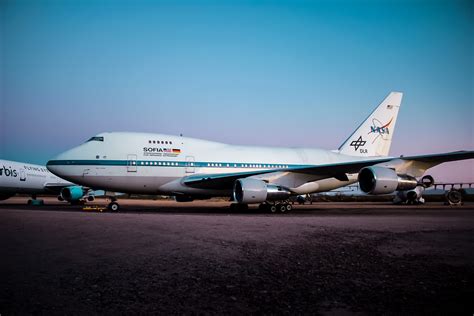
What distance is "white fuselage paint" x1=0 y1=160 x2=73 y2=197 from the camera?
28.2m

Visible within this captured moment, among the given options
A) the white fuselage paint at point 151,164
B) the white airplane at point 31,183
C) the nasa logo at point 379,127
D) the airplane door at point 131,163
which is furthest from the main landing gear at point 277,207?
→ the white airplane at point 31,183

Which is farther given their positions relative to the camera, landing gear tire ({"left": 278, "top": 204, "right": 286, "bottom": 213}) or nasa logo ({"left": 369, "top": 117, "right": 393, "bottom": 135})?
nasa logo ({"left": 369, "top": 117, "right": 393, "bottom": 135})

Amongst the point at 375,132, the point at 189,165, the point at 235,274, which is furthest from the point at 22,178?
the point at 235,274

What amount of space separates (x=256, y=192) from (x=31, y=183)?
23678mm

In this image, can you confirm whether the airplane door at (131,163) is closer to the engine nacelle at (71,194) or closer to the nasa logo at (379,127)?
the engine nacelle at (71,194)

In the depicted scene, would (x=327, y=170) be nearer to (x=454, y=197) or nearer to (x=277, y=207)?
(x=277, y=207)

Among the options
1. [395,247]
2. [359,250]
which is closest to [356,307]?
[359,250]

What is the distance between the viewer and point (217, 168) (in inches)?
729

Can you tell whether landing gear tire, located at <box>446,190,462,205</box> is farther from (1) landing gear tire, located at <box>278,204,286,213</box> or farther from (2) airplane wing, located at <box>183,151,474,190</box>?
(1) landing gear tire, located at <box>278,204,286,213</box>

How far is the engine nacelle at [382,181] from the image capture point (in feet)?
48.5

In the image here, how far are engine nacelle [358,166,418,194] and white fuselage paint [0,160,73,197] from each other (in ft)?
89.0

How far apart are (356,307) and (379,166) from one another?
1393 centimetres

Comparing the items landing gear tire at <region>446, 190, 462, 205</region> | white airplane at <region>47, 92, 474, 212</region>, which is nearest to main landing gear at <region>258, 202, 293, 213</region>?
white airplane at <region>47, 92, 474, 212</region>

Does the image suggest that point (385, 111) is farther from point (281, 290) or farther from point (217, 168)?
point (281, 290)
